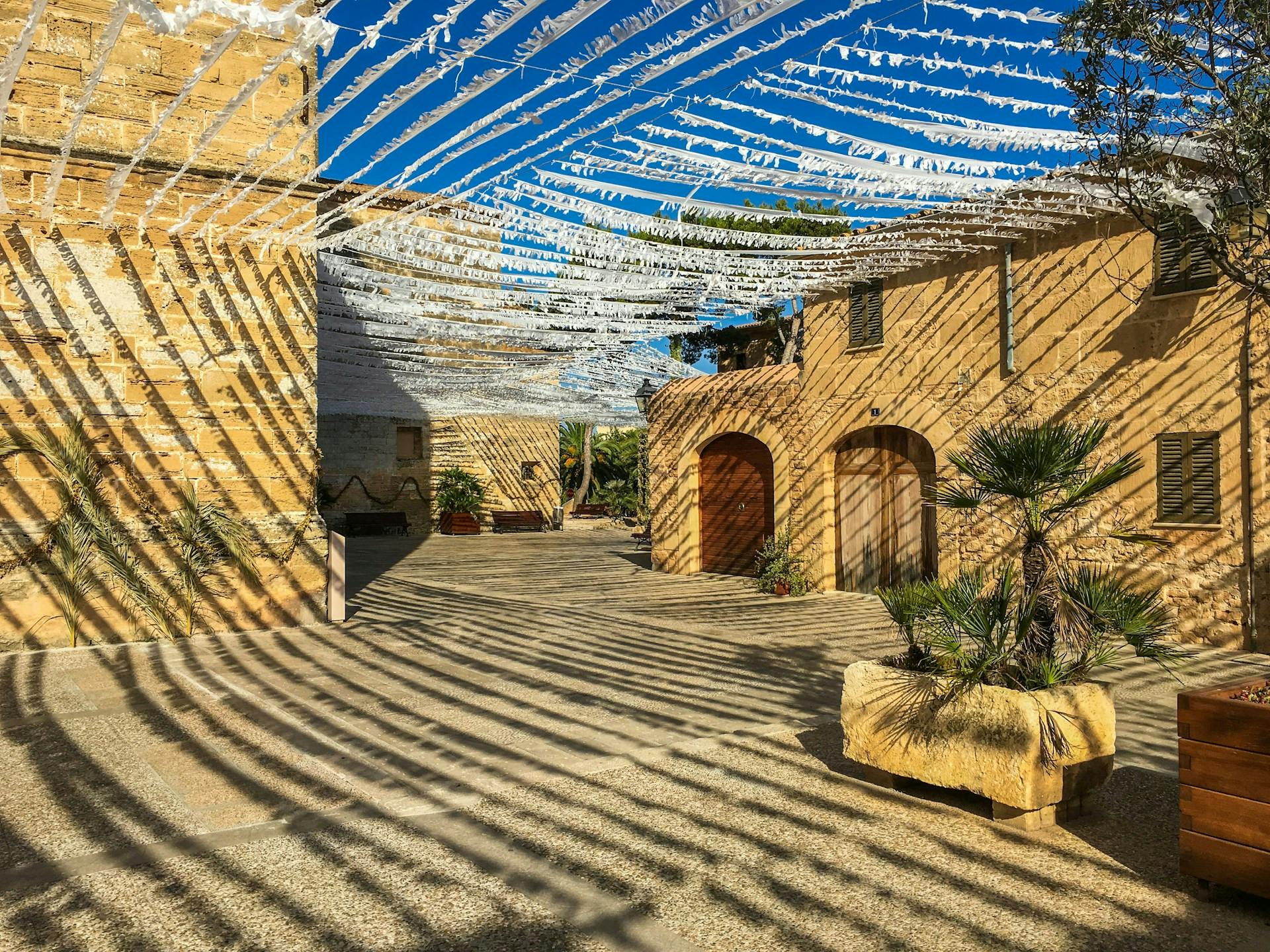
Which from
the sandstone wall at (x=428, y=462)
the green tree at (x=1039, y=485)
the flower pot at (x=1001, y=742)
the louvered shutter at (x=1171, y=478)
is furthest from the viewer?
the sandstone wall at (x=428, y=462)

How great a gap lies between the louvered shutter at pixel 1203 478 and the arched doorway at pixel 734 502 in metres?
5.05

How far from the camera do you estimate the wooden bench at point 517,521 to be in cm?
2130

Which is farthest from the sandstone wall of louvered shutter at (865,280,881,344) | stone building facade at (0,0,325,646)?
louvered shutter at (865,280,881,344)

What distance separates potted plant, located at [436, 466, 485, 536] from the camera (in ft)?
68.2

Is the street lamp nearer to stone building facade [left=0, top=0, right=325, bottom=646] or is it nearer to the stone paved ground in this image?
stone building facade [left=0, top=0, right=325, bottom=646]

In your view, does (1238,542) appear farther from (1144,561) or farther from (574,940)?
(574,940)

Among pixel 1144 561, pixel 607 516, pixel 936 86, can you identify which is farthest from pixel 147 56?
pixel 607 516

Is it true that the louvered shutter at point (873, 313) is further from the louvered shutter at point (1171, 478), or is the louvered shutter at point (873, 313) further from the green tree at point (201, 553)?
the green tree at point (201, 553)

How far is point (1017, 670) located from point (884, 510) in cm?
680

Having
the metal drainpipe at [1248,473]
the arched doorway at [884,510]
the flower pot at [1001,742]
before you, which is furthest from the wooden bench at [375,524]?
the flower pot at [1001,742]

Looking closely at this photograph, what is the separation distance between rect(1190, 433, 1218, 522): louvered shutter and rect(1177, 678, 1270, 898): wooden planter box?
204 inches

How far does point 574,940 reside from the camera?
255 centimetres

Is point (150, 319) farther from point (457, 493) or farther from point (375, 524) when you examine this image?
point (457, 493)

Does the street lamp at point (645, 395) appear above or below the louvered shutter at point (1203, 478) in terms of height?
above
